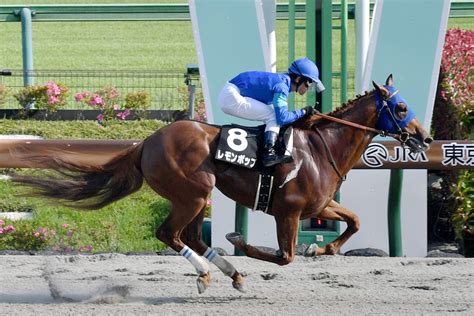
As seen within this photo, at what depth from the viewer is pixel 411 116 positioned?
6664 mm

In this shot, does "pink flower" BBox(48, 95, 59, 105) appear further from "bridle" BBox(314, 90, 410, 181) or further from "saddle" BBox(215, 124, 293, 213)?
"bridle" BBox(314, 90, 410, 181)

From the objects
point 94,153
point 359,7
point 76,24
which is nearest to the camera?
point 94,153

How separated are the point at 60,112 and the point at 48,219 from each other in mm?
2339

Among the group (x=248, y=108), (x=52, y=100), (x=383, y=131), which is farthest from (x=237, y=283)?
(x=52, y=100)

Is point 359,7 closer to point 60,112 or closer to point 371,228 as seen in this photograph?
point 371,228

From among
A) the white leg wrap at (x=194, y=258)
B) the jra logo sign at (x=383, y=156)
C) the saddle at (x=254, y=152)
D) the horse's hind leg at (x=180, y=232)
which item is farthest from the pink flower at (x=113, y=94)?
the white leg wrap at (x=194, y=258)

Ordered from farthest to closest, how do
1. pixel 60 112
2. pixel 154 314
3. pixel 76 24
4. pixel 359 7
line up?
1. pixel 76 24
2. pixel 60 112
3. pixel 359 7
4. pixel 154 314

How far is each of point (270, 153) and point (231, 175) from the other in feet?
0.92

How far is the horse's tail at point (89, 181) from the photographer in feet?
21.9

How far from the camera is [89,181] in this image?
265 inches

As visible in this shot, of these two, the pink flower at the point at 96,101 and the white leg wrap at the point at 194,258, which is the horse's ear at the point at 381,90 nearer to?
the white leg wrap at the point at 194,258

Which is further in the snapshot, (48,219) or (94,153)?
(48,219)

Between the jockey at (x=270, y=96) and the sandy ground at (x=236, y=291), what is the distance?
899 millimetres

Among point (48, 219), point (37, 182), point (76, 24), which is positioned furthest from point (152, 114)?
point (76, 24)
